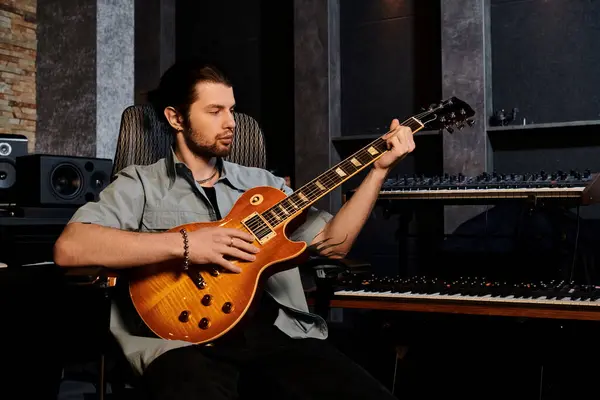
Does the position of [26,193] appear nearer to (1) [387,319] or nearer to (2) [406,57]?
(1) [387,319]

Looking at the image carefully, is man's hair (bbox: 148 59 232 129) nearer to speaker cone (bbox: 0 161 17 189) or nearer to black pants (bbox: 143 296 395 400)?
black pants (bbox: 143 296 395 400)

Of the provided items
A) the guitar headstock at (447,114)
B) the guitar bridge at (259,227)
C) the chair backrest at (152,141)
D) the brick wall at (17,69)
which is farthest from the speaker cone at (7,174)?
the guitar headstock at (447,114)

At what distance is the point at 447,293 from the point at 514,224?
1.81 meters

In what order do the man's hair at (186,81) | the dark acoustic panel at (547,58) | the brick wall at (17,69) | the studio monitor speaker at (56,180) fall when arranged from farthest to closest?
the brick wall at (17,69) < the dark acoustic panel at (547,58) < the studio monitor speaker at (56,180) < the man's hair at (186,81)

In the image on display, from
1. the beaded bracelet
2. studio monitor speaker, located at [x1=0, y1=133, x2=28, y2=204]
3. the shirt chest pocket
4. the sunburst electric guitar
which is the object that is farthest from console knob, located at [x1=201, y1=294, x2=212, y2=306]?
studio monitor speaker, located at [x1=0, y1=133, x2=28, y2=204]

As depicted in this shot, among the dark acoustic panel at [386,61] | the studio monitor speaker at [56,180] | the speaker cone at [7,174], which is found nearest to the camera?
the studio monitor speaker at [56,180]

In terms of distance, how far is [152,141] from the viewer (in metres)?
2.27

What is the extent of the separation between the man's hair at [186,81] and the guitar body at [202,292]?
0.58 metres

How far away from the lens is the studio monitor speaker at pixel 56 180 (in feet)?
10.5

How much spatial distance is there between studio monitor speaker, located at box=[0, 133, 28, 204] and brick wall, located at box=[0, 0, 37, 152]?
188 centimetres

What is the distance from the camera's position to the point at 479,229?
156 inches

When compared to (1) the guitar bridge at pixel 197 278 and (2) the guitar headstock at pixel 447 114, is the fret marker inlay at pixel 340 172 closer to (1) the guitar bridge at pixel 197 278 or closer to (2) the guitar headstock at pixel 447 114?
(2) the guitar headstock at pixel 447 114

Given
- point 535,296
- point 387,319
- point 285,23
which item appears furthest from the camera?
point 285,23

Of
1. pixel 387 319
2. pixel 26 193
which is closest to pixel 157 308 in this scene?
pixel 387 319
